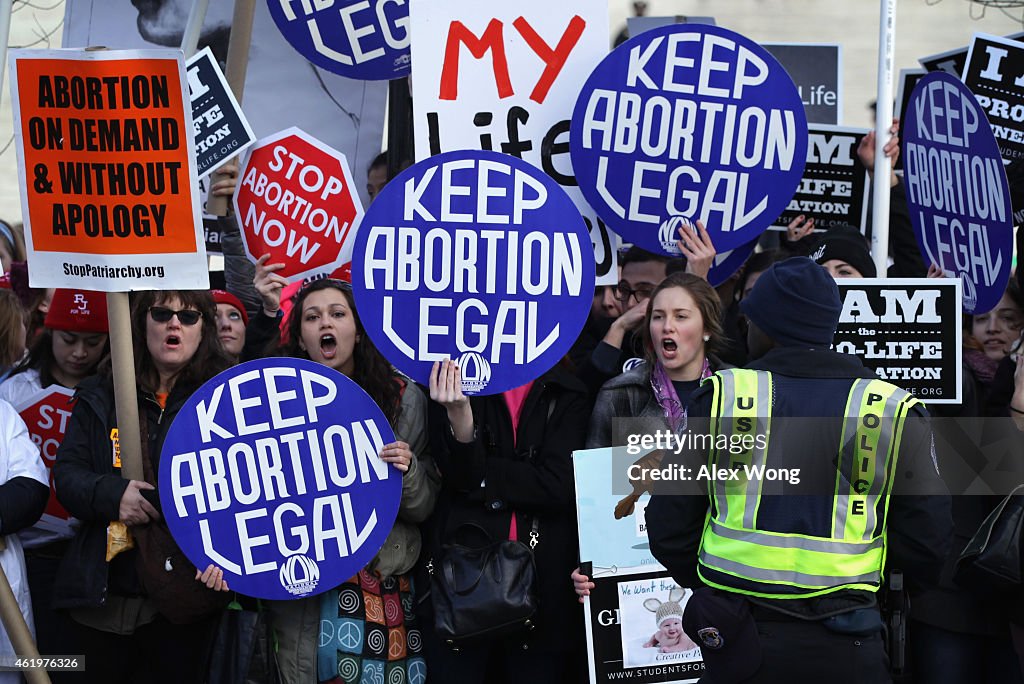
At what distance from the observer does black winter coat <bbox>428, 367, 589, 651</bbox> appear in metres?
4.86

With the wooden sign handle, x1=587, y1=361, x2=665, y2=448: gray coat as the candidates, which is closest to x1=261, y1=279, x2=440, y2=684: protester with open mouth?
x1=587, y1=361, x2=665, y2=448: gray coat

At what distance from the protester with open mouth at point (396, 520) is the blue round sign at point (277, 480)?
0.55 feet

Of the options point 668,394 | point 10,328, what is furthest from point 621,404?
point 10,328

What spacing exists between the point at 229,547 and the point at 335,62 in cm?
245

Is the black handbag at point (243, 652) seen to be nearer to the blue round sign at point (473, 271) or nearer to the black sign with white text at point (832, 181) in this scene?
the blue round sign at point (473, 271)

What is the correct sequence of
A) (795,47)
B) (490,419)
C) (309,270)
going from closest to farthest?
(490,419), (309,270), (795,47)

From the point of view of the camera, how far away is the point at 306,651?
4883 millimetres

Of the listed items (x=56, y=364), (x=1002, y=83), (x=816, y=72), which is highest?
(x=816, y=72)

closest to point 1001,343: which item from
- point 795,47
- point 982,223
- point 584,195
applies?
point 982,223

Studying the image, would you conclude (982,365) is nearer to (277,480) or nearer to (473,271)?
(473,271)

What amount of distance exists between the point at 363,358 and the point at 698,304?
1258 mm

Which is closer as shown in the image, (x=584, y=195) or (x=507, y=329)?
(x=507, y=329)

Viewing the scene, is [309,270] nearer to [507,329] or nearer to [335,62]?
[335,62]

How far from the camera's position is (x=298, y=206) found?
6027mm
